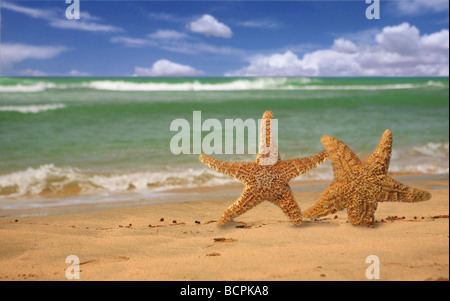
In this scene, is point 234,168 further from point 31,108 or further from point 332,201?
point 31,108

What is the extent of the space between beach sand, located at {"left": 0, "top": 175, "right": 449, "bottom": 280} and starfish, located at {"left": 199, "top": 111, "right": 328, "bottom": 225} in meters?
0.29

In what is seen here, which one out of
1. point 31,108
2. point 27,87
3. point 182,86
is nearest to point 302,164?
point 31,108

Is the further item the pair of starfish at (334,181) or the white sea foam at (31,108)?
the white sea foam at (31,108)

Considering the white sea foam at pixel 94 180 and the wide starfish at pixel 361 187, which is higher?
the wide starfish at pixel 361 187

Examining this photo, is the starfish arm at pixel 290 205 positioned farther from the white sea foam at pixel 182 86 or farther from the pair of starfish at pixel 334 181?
the white sea foam at pixel 182 86

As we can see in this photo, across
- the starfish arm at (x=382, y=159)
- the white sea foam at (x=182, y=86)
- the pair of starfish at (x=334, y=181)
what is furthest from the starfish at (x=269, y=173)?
the white sea foam at (x=182, y=86)

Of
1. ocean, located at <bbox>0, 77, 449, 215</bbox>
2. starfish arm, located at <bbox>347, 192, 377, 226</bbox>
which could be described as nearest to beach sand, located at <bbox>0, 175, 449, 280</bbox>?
starfish arm, located at <bbox>347, 192, 377, 226</bbox>

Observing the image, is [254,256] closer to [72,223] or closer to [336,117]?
[72,223]

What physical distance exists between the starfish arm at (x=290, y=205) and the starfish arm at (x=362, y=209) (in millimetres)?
500

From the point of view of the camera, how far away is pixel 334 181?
363 cm

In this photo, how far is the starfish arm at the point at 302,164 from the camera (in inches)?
145

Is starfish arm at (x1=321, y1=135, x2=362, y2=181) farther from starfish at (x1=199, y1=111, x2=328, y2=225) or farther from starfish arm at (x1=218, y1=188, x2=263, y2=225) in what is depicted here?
starfish arm at (x1=218, y1=188, x2=263, y2=225)
